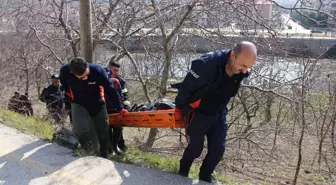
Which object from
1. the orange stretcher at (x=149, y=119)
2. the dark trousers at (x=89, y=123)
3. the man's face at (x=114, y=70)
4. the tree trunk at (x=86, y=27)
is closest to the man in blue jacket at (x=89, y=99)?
the dark trousers at (x=89, y=123)

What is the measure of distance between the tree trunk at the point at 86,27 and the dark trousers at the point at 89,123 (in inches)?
57.0

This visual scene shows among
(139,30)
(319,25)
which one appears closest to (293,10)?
(319,25)

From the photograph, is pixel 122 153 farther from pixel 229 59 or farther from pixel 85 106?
pixel 229 59

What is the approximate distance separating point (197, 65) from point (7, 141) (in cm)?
299

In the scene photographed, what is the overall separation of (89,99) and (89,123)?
0.32 m

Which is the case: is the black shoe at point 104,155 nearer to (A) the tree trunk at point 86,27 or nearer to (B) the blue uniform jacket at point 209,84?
(B) the blue uniform jacket at point 209,84

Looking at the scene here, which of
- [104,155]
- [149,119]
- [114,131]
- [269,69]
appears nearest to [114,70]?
[114,131]

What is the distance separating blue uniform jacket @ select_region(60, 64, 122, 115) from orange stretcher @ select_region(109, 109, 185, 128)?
0.29 meters

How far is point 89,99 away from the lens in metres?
4.52

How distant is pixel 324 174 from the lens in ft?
34.0

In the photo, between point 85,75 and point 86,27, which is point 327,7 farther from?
point 85,75

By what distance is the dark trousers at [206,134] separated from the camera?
3.62 metres

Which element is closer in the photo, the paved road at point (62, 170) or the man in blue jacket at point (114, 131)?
the paved road at point (62, 170)

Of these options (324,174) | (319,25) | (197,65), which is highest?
(319,25)
